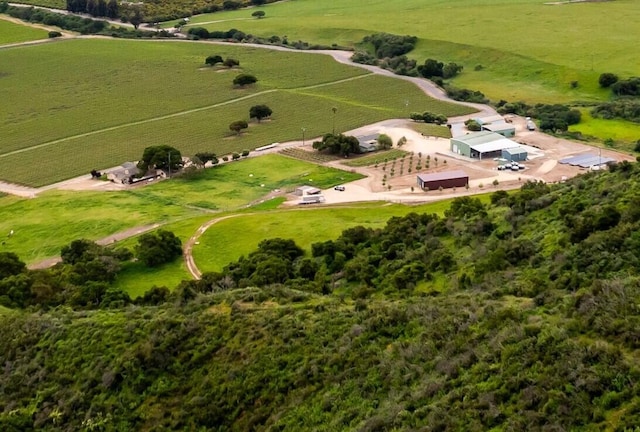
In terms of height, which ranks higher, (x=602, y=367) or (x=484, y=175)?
(x=602, y=367)

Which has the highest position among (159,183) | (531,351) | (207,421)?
(531,351)

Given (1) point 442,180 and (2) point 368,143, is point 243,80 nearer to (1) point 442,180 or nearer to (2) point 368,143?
(2) point 368,143

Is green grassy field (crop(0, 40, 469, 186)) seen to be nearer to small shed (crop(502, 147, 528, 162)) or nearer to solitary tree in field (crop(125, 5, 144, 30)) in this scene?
small shed (crop(502, 147, 528, 162))

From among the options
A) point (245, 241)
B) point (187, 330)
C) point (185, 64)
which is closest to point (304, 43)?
point (185, 64)

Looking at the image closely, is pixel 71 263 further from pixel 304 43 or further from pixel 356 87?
pixel 304 43

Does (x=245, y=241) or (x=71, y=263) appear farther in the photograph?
(x=245, y=241)

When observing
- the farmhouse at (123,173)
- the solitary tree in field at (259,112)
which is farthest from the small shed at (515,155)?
the farmhouse at (123,173)

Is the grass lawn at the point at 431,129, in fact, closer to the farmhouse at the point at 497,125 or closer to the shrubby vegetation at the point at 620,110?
the farmhouse at the point at 497,125
